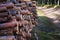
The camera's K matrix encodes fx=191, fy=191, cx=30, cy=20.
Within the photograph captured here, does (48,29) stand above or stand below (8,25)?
below

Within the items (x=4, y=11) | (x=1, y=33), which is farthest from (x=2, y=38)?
(x=4, y=11)

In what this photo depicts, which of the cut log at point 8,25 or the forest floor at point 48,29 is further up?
the cut log at point 8,25

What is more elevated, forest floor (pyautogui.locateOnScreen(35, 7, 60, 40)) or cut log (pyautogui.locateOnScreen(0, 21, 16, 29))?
cut log (pyautogui.locateOnScreen(0, 21, 16, 29))

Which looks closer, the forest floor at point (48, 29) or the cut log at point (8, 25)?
the cut log at point (8, 25)

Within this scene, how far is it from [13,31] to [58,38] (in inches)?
420

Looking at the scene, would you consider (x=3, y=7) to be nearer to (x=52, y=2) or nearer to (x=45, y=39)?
(x=45, y=39)

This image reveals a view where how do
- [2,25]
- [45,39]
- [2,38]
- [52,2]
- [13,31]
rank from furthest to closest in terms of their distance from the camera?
[52,2]
[45,39]
[13,31]
[2,25]
[2,38]

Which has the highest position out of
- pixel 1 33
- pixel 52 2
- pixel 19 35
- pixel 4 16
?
pixel 4 16

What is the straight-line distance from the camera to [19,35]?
4.91 metres

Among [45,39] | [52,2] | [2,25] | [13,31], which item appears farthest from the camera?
[52,2]

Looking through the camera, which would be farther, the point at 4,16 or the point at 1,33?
the point at 4,16

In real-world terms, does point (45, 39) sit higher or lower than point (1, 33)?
lower

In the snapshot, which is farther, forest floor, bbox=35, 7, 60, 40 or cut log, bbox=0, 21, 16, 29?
forest floor, bbox=35, 7, 60, 40

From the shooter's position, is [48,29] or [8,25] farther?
[48,29]
